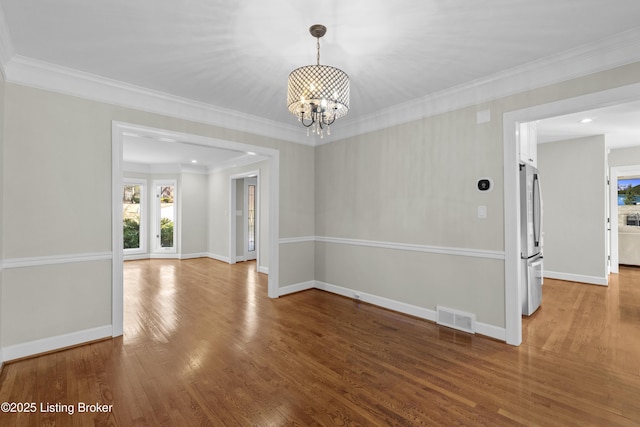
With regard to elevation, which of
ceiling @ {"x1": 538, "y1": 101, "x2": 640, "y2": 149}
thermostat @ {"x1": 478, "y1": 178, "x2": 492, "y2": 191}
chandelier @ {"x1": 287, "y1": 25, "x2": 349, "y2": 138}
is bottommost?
thermostat @ {"x1": 478, "y1": 178, "x2": 492, "y2": 191}

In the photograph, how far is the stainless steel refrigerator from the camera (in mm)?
3410

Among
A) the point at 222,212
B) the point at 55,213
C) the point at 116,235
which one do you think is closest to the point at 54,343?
the point at 116,235

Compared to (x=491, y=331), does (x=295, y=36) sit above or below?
above

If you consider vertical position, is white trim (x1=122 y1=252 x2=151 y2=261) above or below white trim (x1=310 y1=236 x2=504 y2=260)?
below

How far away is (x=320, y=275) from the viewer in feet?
16.3

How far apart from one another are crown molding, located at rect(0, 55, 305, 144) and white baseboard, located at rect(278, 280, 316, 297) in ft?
7.89

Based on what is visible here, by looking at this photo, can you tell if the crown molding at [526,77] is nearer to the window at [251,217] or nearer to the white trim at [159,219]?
the window at [251,217]

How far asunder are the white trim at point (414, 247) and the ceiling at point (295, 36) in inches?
71.3

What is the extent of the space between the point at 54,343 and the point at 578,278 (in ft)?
25.0

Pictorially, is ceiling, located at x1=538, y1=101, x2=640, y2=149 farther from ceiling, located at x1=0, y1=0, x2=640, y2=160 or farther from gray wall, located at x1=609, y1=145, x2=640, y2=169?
ceiling, located at x1=0, y1=0, x2=640, y2=160

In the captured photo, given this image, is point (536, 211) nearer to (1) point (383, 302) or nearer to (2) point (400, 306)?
(2) point (400, 306)

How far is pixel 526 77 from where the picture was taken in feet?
9.14

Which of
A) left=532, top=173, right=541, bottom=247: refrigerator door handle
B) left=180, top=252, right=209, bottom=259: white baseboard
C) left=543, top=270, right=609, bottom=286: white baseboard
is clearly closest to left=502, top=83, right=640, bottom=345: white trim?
left=532, top=173, right=541, bottom=247: refrigerator door handle

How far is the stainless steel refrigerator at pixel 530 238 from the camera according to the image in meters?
3.41
